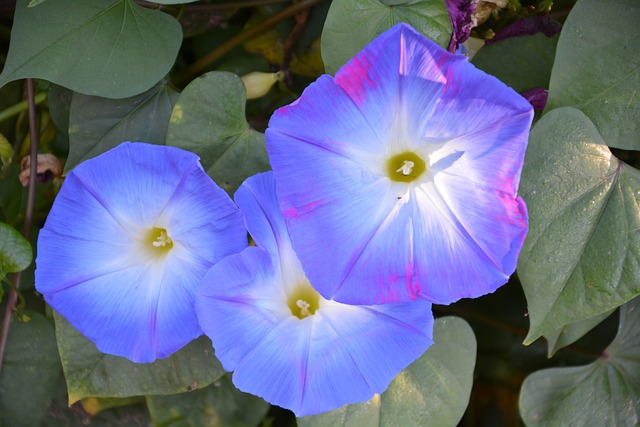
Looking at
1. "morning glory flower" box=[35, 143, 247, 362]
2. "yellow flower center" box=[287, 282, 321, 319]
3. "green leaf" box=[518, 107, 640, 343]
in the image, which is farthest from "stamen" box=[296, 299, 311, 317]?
"green leaf" box=[518, 107, 640, 343]

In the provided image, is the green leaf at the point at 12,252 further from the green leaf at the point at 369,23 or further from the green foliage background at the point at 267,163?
the green leaf at the point at 369,23

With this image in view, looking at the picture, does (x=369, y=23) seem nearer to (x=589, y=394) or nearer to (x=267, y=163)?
(x=267, y=163)

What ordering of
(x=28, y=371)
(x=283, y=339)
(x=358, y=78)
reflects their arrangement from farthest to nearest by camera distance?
(x=28, y=371)
(x=283, y=339)
(x=358, y=78)

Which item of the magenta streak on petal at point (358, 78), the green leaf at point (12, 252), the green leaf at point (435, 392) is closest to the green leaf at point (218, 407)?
the green leaf at point (435, 392)

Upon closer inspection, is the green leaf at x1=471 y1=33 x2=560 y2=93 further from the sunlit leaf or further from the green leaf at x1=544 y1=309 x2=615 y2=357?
the sunlit leaf

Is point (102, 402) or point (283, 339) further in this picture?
point (102, 402)

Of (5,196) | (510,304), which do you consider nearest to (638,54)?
(510,304)

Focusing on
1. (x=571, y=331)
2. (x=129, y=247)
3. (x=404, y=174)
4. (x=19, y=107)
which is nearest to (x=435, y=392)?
(x=571, y=331)
